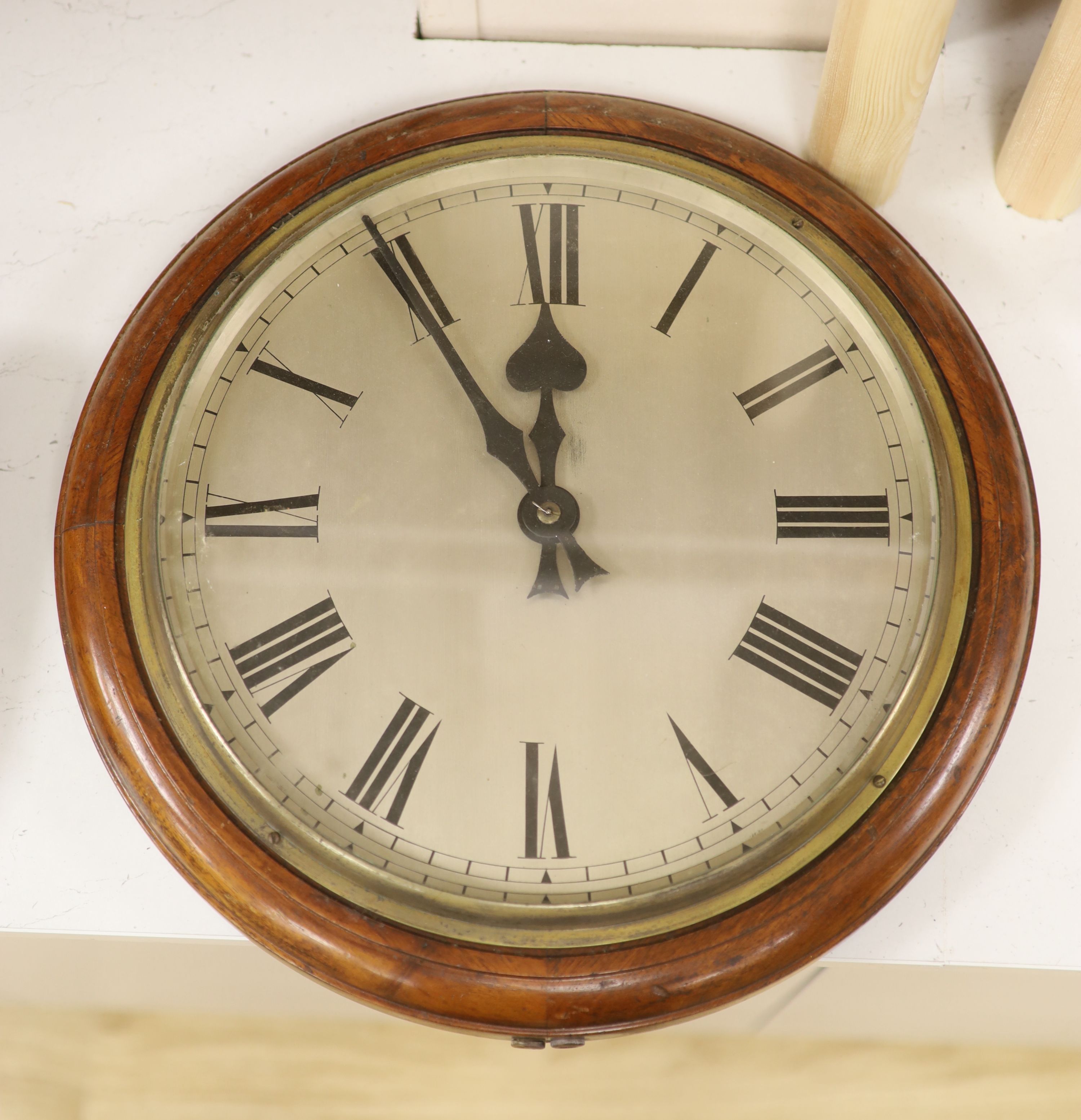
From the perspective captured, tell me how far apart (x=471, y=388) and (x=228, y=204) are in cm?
31

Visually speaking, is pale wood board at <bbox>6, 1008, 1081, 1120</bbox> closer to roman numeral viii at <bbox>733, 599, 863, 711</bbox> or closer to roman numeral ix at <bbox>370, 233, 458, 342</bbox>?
roman numeral viii at <bbox>733, 599, 863, 711</bbox>

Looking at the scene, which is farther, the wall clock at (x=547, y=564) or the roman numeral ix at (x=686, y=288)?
the roman numeral ix at (x=686, y=288)

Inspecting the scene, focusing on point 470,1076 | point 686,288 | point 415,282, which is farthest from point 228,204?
point 470,1076

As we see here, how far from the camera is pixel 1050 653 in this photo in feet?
2.83

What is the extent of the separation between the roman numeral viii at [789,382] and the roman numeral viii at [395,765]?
0.37 m

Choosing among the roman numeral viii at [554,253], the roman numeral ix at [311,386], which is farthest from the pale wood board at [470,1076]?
the roman numeral viii at [554,253]

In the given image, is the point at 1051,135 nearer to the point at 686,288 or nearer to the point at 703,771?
the point at 686,288

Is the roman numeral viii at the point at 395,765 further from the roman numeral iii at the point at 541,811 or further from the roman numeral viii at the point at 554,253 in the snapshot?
the roman numeral viii at the point at 554,253

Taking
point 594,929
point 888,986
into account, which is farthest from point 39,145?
point 888,986

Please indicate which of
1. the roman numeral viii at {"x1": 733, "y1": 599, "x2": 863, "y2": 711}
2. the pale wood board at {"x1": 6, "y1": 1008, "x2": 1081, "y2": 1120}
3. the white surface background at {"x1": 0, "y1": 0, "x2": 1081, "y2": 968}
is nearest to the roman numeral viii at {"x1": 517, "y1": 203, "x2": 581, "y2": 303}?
the white surface background at {"x1": 0, "y1": 0, "x2": 1081, "y2": 968}

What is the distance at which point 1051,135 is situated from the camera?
87 cm

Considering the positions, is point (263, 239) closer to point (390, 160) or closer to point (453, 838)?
point (390, 160)

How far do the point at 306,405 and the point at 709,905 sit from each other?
1.69ft

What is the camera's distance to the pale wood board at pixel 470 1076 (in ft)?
3.26
